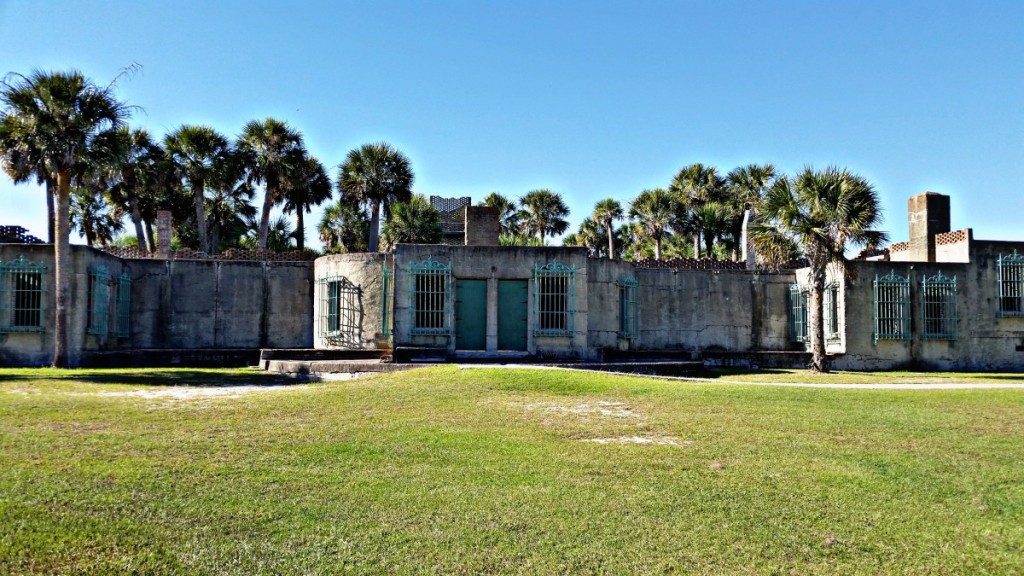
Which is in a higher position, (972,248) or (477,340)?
(972,248)

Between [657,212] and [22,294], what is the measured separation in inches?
1234

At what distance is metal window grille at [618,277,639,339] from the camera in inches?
877

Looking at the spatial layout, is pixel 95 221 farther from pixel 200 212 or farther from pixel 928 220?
pixel 928 220

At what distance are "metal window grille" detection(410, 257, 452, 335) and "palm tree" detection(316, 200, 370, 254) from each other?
21003 mm

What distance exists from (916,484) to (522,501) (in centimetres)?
361

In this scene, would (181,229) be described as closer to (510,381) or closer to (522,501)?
(510,381)

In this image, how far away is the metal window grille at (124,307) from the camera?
21938 mm

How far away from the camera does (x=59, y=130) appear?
18828 mm

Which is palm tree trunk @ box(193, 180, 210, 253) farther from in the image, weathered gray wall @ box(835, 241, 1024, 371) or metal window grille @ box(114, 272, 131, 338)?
weathered gray wall @ box(835, 241, 1024, 371)

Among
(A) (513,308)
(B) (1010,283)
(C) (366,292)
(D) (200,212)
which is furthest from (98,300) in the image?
(B) (1010,283)

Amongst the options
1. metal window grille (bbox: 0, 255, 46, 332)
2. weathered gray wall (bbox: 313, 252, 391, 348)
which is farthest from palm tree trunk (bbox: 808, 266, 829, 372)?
metal window grille (bbox: 0, 255, 46, 332)

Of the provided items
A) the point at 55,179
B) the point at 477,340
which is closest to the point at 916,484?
the point at 477,340

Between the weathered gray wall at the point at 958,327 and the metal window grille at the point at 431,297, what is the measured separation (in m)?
11.2

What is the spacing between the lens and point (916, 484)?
23.1ft
